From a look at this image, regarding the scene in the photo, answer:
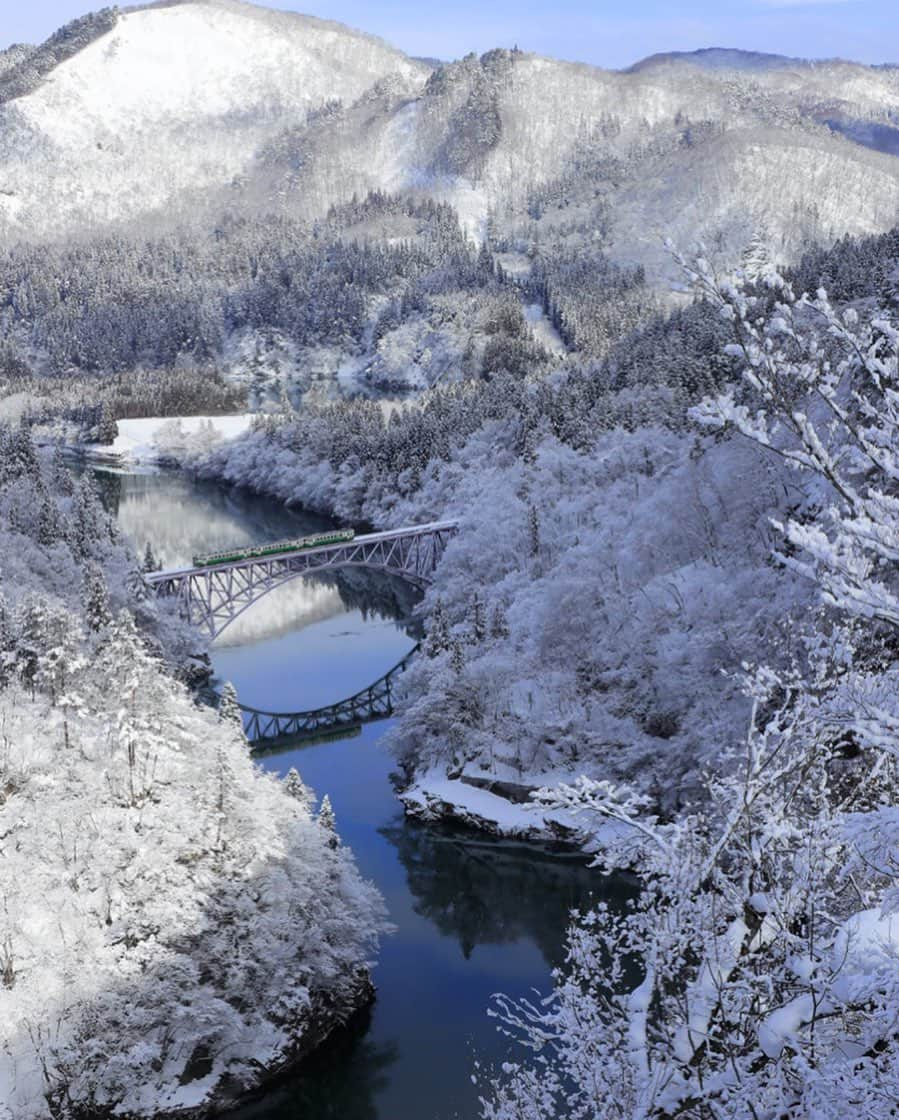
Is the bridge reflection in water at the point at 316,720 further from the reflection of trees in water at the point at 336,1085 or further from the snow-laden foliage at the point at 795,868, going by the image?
the snow-laden foliage at the point at 795,868

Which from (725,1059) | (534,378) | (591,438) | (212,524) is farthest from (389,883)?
(534,378)

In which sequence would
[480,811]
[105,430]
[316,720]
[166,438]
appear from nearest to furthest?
[480,811], [316,720], [166,438], [105,430]

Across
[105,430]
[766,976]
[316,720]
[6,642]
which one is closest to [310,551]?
[316,720]

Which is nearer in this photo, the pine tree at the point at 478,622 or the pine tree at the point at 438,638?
the pine tree at the point at 438,638

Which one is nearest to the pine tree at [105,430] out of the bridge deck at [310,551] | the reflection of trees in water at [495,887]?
the bridge deck at [310,551]

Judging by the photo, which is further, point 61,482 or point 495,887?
point 61,482

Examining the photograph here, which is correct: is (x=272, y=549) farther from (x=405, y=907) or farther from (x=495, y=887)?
(x=405, y=907)
